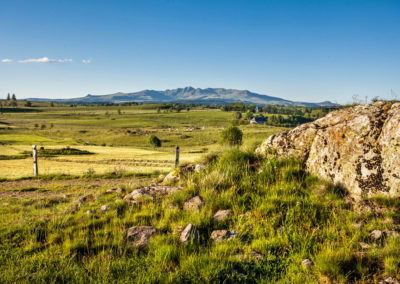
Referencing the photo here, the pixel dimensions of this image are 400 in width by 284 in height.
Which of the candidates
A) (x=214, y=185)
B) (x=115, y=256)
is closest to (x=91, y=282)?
(x=115, y=256)

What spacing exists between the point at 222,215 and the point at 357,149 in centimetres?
351

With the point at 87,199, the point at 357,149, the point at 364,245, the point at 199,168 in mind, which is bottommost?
the point at 87,199

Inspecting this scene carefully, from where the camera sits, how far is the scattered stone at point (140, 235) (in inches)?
165

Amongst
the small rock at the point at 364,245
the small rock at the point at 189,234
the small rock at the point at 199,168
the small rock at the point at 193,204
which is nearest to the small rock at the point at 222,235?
the small rock at the point at 189,234

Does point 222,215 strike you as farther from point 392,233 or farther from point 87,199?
point 87,199

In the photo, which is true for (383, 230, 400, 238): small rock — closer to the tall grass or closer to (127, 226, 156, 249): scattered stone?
the tall grass

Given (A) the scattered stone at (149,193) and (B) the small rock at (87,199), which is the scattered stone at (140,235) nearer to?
(A) the scattered stone at (149,193)

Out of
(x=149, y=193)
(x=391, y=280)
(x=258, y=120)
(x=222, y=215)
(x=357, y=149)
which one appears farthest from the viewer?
(x=258, y=120)

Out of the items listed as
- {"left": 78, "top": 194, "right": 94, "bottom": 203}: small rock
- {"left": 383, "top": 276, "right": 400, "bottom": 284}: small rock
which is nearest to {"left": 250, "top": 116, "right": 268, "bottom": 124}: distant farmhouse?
{"left": 78, "top": 194, "right": 94, "bottom": 203}: small rock

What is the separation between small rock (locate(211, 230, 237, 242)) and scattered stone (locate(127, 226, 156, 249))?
43.1 inches

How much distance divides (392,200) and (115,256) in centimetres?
520

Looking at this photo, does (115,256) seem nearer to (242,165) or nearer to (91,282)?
(91,282)

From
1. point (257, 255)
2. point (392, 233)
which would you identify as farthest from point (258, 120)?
point (257, 255)

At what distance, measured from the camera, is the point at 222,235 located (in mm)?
4281
